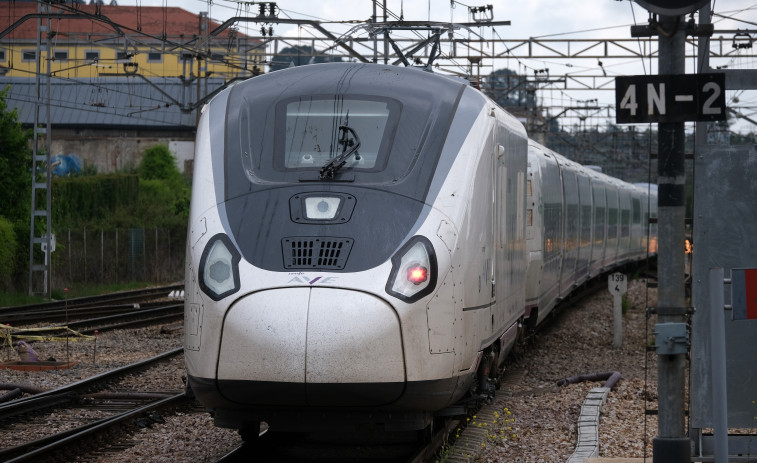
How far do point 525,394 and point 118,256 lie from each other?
94.1 ft

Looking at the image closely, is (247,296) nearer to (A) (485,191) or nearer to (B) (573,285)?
(A) (485,191)

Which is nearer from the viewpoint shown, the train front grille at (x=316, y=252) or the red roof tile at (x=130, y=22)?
the train front grille at (x=316, y=252)

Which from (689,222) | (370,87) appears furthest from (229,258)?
(689,222)

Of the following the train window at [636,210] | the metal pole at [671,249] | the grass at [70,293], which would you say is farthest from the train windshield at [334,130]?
the train window at [636,210]

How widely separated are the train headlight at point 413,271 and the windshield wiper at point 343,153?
0.83 m

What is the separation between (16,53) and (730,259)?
80.5 m

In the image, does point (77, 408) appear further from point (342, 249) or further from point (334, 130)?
point (342, 249)

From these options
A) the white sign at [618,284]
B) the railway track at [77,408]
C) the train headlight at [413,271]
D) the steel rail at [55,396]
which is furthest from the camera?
the white sign at [618,284]

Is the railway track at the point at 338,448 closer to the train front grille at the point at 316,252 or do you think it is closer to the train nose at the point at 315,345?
the train nose at the point at 315,345

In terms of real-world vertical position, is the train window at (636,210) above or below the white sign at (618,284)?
above

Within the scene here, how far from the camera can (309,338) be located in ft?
21.7

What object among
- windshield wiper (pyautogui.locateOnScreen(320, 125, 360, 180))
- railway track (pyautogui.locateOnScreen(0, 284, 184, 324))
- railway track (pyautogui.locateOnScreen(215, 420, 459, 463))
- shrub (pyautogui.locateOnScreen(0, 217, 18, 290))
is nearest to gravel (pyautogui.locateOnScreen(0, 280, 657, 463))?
railway track (pyautogui.locateOnScreen(215, 420, 459, 463))

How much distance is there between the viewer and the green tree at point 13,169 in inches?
1225

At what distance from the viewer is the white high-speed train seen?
6.69 m
